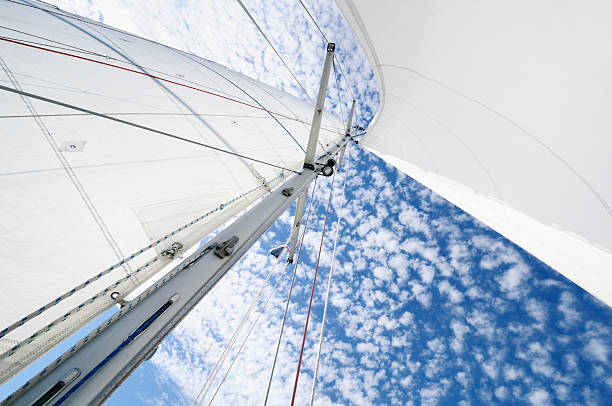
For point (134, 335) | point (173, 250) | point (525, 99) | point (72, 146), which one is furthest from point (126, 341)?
point (525, 99)

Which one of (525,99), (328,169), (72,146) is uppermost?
(72,146)

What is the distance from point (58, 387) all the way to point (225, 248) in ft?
2.37

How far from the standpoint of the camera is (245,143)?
110 inches

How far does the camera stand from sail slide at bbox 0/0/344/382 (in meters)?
1.06

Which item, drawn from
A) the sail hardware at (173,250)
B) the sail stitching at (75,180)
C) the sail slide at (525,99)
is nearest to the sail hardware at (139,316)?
the sail hardware at (173,250)

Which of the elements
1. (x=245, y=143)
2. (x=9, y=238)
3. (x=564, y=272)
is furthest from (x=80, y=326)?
(x=564, y=272)

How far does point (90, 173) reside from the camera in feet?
4.71

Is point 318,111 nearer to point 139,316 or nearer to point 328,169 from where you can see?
point 328,169

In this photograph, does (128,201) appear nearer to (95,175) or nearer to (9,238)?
(95,175)

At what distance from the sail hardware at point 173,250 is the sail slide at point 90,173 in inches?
0.8

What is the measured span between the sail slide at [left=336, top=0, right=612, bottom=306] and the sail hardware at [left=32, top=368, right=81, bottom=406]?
2.41 meters

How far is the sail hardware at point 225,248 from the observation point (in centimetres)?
124

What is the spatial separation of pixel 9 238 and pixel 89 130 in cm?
87

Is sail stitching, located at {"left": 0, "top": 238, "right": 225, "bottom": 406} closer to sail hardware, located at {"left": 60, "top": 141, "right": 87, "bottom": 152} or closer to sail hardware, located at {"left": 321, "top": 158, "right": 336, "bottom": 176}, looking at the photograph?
sail hardware, located at {"left": 60, "top": 141, "right": 87, "bottom": 152}
